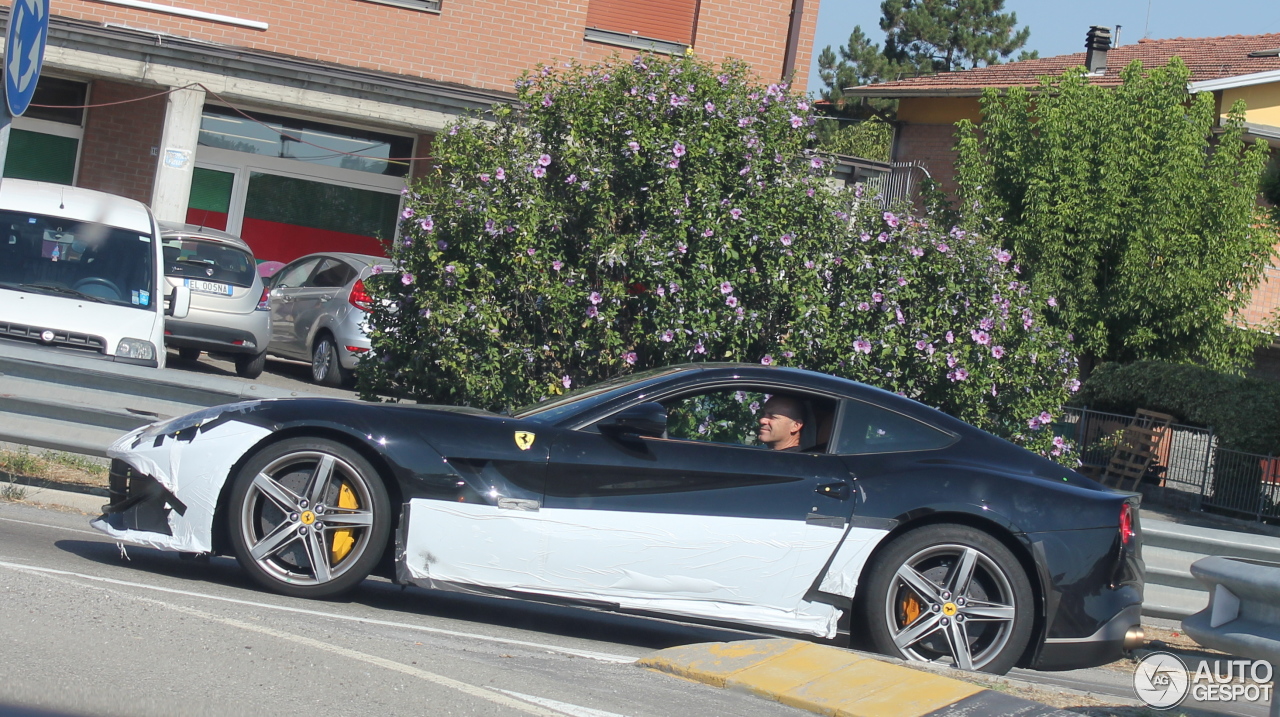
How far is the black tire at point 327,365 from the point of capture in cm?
1458

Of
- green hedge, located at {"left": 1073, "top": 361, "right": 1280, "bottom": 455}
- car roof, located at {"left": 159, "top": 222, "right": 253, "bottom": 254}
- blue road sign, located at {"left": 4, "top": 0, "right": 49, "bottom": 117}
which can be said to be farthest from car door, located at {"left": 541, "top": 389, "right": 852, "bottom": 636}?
green hedge, located at {"left": 1073, "top": 361, "right": 1280, "bottom": 455}

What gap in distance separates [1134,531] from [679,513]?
216cm

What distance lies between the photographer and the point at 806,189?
28.5 ft

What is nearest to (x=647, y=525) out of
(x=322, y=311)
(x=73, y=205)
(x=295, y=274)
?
(x=73, y=205)

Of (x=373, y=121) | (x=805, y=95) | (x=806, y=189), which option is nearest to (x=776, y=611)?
→ (x=806, y=189)

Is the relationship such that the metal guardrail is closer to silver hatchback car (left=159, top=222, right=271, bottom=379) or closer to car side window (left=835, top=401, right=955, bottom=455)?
car side window (left=835, top=401, right=955, bottom=455)

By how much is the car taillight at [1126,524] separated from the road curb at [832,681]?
4.14ft

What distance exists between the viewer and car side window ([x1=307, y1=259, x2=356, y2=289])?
14.7 m

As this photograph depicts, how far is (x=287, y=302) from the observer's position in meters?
15.6

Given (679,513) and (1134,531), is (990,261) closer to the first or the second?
(1134,531)

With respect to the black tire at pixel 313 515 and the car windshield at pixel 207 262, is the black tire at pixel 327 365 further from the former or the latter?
the black tire at pixel 313 515

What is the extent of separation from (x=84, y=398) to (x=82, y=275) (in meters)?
2.37

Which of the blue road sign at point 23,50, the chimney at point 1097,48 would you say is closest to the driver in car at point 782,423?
the blue road sign at point 23,50

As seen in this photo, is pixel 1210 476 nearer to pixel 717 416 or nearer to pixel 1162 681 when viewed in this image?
pixel 1162 681
